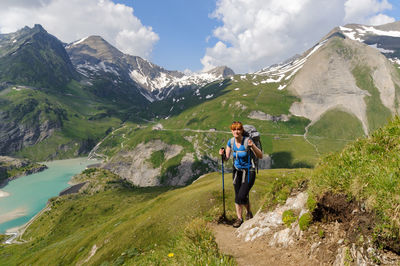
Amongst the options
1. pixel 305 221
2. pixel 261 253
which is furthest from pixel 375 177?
pixel 261 253

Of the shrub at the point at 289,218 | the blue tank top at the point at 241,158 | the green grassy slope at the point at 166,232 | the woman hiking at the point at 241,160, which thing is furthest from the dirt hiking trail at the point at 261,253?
the blue tank top at the point at 241,158

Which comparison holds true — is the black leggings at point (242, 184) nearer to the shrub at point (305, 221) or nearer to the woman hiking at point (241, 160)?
the woman hiking at point (241, 160)

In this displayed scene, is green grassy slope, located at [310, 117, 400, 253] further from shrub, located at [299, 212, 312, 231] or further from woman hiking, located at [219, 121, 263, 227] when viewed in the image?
woman hiking, located at [219, 121, 263, 227]

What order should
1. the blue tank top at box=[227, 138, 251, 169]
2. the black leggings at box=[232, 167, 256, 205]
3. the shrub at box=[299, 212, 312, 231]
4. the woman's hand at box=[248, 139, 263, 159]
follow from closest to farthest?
the shrub at box=[299, 212, 312, 231], the woman's hand at box=[248, 139, 263, 159], the blue tank top at box=[227, 138, 251, 169], the black leggings at box=[232, 167, 256, 205]

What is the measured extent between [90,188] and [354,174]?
219260mm

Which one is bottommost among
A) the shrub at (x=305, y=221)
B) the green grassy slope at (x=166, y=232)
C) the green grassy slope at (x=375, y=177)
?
the green grassy slope at (x=166, y=232)

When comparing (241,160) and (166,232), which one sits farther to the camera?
(166,232)

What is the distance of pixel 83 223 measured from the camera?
4412 inches

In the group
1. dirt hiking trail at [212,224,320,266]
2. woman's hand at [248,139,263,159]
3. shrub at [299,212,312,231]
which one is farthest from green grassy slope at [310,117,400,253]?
woman's hand at [248,139,263,159]

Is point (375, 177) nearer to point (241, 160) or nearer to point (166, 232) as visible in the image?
point (241, 160)

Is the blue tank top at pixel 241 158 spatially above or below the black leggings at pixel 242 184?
above

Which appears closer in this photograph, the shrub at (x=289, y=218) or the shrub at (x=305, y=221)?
the shrub at (x=305, y=221)

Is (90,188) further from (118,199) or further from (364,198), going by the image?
(364,198)

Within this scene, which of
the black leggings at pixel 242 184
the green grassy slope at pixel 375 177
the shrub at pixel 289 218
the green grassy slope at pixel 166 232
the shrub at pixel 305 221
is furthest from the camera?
the black leggings at pixel 242 184
